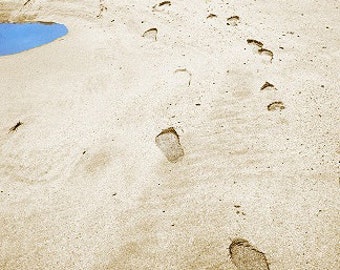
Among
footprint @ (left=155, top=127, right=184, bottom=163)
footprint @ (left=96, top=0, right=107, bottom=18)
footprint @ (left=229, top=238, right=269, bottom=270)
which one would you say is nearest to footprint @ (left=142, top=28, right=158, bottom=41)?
footprint @ (left=96, top=0, right=107, bottom=18)

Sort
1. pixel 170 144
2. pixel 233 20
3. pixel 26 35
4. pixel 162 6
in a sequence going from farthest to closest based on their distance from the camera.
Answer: pixel 26 35
pixel 162 6
pixel 233 20
pixel 170 144

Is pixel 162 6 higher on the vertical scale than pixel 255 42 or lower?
higher

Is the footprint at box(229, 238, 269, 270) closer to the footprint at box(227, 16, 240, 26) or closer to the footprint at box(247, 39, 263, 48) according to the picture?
the footprint at box(247, 39, 263, 48)

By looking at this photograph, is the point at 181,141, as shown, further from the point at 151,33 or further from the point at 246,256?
the point at 151,33

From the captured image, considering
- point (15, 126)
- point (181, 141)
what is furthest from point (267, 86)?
point (15, 126)

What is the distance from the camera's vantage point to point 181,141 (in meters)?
2.15

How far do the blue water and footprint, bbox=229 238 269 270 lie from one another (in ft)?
9.03

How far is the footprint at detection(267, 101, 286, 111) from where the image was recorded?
7.37 ft

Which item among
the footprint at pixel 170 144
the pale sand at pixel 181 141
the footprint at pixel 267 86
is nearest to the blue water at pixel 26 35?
the pale sand at pixel 181 141

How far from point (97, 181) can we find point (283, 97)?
1497mm

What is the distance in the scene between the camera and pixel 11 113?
2.54 m

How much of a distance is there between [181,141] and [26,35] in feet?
7.55

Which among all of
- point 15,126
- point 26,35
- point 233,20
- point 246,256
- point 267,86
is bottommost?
point 246,256

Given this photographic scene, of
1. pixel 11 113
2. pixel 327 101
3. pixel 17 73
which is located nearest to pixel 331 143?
pixel 327 101
